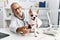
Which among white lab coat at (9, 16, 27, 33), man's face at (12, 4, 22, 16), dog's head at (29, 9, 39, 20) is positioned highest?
man's face at (12, 4, 22, 16)

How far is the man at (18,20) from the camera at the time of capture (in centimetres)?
132

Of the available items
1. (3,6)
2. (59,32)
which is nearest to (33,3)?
(3,6)

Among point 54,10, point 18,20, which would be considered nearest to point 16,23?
point 18,20

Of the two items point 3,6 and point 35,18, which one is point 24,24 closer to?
point 35,18

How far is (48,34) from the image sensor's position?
1411 mm

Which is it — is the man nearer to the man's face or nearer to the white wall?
the man's face

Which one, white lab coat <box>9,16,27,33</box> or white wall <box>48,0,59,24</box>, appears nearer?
white lab coat <box>9,16,27,33</box>

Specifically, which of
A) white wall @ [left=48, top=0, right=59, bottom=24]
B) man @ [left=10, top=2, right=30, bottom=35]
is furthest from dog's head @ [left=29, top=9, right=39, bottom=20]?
white wall @ [left=48, top=0, right=59, bottom=24]

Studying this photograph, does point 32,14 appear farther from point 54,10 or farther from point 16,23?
point 54,10

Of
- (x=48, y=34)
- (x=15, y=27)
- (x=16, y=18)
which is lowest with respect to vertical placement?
(x=48, y=34)

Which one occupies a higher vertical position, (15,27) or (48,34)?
(15,27)

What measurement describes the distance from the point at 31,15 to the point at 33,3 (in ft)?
5.41

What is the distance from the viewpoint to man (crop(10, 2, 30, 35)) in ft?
4.33

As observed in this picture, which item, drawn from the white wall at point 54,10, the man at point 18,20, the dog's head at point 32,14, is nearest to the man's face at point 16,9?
the man at point 18,20
